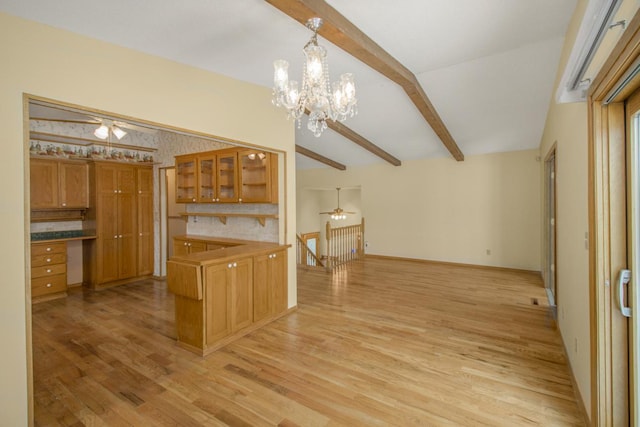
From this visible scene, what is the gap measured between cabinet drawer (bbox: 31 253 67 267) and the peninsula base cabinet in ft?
9.51

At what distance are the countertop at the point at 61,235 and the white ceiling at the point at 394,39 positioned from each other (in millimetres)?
3811

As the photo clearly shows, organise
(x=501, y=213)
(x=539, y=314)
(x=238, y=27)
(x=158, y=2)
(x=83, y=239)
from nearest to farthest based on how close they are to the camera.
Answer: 1. (x=158, y=2)
2. (x=238, y=27)
3. (x=539, y=314)
4. (x=83, y=239)
5. (x=501, y=213)

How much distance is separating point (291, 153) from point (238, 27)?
185 centimetres

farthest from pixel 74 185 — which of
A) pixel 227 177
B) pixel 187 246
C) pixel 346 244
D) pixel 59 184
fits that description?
pixel 346 244

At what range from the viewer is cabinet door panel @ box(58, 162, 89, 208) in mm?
4859

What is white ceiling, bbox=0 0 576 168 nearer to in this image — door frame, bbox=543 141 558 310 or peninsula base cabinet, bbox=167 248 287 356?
door frame, bbox=543 141 558 310

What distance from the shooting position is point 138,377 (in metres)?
2.53

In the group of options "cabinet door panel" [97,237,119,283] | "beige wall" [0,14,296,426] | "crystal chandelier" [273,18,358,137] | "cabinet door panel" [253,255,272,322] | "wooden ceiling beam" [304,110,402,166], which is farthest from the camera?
"wooden ceiling beam" [304,110,402,166]

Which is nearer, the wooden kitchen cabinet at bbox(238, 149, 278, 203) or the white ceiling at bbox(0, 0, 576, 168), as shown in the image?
the white ceiling at bbox(0, 0, 576, 168)

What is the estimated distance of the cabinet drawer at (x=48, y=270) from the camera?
435cm

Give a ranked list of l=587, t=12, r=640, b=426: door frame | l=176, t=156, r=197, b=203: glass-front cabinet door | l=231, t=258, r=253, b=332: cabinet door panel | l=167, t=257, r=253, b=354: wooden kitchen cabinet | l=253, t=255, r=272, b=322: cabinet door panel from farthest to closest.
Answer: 1. l=176, t=156, r=197, b=203: glass-front cabinet door
2. l=253, t=255, r=272, b=322: cabinet door panel
3. l=231, t=258, r=253, b=332: cabinet door panel
4. l=167, t=257, r=253, b=354: wooden kitchen cabinet
5. l=587, t=12, r=640, b=426: door frame

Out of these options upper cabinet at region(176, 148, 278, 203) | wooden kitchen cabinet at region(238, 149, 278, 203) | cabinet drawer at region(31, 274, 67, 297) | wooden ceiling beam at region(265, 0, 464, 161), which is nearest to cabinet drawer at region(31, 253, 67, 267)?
cabinet drawer at region(31, 274, 67, 297)

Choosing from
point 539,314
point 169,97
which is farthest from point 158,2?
point 539,314

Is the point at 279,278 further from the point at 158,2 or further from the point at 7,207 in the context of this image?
the point at 158,2
